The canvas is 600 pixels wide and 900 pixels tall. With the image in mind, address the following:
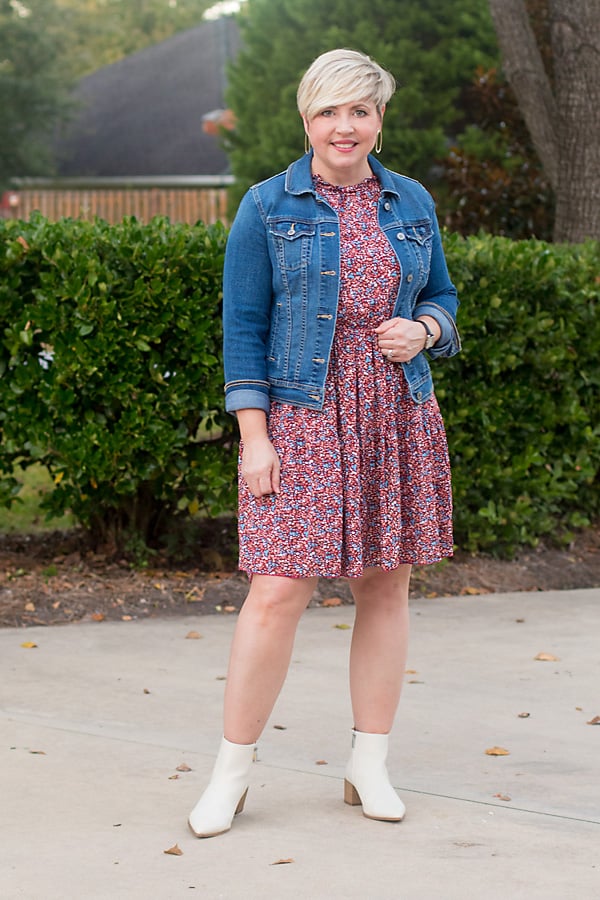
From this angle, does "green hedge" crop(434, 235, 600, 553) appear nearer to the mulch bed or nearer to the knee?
the mulch bed

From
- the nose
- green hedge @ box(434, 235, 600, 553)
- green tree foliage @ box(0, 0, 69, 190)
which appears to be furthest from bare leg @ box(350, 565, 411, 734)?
green tree foliage @ box(0, 0, 69, 190)

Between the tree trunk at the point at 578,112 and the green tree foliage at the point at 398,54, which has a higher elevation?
the green tree foliage at the point at 398,54

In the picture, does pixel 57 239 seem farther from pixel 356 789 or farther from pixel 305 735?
pixel 356 789

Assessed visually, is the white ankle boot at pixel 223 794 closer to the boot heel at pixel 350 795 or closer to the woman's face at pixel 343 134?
the boot heel at pixel 350 795

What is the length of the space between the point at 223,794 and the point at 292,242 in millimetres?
1427

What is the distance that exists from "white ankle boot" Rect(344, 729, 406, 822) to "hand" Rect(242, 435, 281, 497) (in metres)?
0.77

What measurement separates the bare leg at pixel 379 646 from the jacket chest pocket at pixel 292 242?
86cm

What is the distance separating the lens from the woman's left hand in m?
3.35

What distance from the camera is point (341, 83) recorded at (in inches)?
128

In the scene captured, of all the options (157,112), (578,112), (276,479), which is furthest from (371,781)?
(157,112)

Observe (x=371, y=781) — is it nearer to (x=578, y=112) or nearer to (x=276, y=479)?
(x=276, y=479)

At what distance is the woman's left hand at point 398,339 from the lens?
3.35 metres

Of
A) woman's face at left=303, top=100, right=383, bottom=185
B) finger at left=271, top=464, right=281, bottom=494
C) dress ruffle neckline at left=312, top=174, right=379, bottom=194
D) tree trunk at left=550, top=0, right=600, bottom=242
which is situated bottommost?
finger at left=271, top=464, right=281, bottom=494

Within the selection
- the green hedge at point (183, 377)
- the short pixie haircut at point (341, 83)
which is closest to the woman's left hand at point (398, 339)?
the short pixie haircut at point (341, 83)
